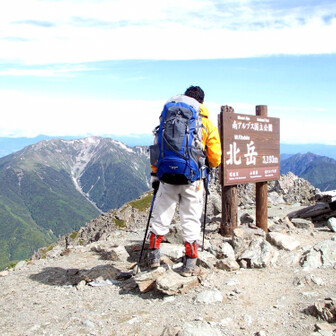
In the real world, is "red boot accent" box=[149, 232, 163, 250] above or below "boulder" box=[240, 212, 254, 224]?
above

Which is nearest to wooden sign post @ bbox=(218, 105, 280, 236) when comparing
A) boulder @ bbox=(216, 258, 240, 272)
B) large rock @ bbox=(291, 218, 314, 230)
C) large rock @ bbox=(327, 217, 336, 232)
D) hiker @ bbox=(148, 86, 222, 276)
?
large rock @ bbox=(291, 218, 314, 230)

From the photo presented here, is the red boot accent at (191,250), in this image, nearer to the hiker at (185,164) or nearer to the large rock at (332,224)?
the hiker at (185,164)

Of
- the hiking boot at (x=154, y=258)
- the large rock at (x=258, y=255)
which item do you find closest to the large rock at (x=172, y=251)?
the hiking boot at (x=154, y=258)

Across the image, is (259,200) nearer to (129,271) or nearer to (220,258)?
(220,258)

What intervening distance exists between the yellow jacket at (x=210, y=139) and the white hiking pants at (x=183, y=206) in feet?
2.19

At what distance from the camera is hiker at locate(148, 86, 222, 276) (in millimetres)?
7398

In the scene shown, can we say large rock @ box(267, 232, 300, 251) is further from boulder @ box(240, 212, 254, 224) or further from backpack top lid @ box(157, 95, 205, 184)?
boulder @ box(240, 212, 254, 224)

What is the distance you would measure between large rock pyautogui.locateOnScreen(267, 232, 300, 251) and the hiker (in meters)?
3.52

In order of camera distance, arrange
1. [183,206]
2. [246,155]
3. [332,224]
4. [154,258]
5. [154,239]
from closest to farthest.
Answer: [183,206]
[154,239]
[154,258]
[246,155]
[332,224]

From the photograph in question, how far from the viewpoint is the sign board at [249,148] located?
11.3m

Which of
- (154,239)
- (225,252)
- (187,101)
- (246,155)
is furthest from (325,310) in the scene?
(246,155)

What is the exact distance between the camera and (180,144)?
7328 mm

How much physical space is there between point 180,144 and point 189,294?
333cm

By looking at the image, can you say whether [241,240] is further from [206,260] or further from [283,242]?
[206,260]
